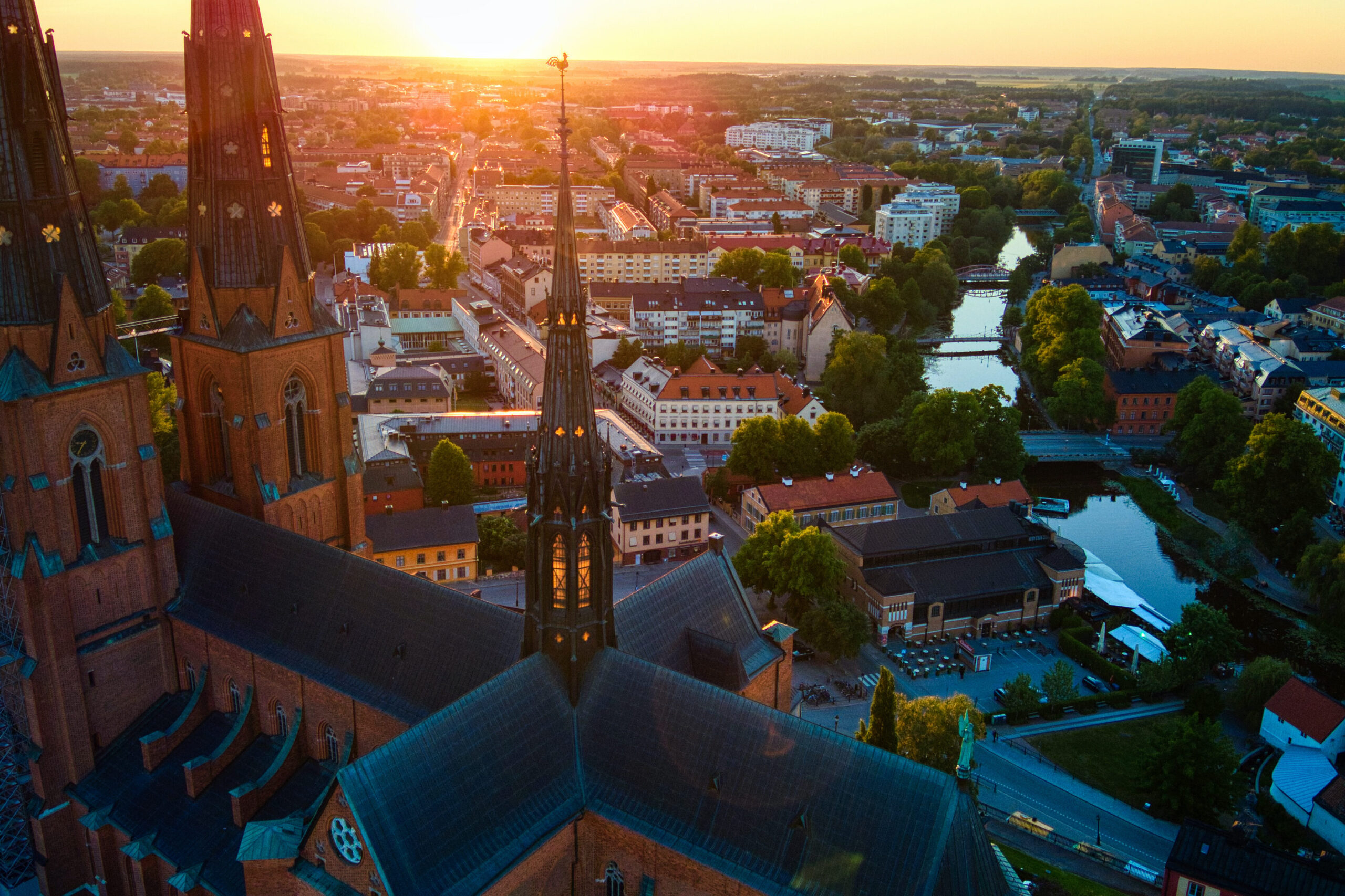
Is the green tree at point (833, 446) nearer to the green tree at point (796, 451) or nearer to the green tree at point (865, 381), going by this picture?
the green tree at point (796, 451)

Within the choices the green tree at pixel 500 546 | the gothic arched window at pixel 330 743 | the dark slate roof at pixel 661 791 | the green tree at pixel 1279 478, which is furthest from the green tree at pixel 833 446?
the dark slate roof at pixel 661 791

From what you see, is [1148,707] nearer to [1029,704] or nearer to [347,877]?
[1029,704]

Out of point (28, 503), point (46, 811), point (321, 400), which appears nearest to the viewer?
point (28, 503)

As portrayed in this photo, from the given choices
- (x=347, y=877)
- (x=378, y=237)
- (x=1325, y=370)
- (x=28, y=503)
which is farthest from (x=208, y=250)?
(x=378, y=237)

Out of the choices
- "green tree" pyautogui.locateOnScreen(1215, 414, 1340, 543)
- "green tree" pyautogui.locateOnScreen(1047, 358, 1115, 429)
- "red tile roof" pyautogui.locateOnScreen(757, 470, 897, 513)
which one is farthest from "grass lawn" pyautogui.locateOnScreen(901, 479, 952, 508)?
"green tree" pyautogui.locateOnScreen(1215, 414, 1340, 543)

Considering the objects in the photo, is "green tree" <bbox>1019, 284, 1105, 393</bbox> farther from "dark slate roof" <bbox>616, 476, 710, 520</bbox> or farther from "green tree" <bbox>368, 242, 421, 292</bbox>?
A: "green tree" <bbox>368, 242, 421, 292</bbox>
